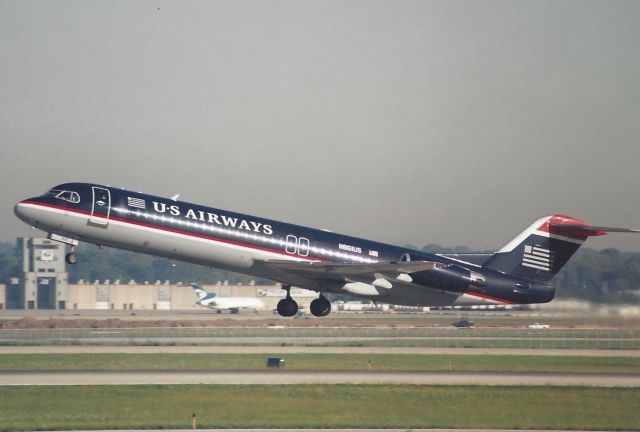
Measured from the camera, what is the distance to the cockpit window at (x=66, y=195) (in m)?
44.1

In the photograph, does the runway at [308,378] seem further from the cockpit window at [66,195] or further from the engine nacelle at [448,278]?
the cockpit window at [66,195]

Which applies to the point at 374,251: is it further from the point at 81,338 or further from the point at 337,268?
the point at 81,338

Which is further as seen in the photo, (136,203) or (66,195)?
(136,203)

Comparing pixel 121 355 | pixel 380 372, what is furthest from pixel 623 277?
pixel 121 355

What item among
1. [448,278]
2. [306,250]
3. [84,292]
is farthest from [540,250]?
[84,292]

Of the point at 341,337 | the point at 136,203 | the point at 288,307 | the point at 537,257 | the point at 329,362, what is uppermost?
the point at 136,203

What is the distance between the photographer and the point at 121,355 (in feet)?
225

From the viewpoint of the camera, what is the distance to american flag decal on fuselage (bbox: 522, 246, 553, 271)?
176ft

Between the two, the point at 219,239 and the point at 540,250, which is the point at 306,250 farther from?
the point at 540,250

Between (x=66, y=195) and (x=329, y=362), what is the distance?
2622cm

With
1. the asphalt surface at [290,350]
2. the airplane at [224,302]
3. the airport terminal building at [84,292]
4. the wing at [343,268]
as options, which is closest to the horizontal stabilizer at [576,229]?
the wing at [343,268]

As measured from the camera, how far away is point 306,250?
1874 inches

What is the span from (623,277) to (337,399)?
23501 mm

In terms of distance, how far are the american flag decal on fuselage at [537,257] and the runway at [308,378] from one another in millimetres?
6753
